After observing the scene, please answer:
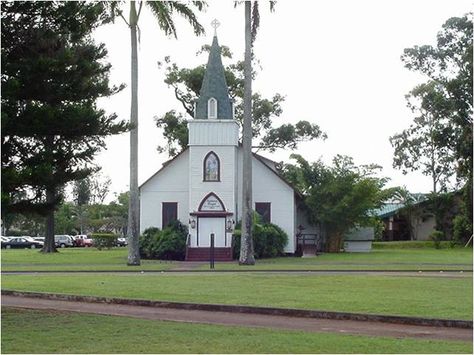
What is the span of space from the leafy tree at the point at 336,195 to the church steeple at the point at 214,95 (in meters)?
9.89

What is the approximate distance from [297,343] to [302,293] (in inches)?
306

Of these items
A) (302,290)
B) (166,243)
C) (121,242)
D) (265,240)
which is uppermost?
(121,242)

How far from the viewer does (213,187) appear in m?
46.1

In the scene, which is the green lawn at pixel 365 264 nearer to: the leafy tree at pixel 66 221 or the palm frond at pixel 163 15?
the palm frond at pixel 163 15

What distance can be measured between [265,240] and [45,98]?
29915 mm

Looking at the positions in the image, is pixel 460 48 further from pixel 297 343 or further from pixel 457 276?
pixel 297 343

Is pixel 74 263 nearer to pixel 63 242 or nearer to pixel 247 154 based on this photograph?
pixel 247 154

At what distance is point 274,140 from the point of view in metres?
67.1

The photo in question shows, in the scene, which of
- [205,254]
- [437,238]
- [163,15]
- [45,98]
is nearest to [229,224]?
[205,254]

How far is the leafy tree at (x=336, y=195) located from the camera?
172 ft

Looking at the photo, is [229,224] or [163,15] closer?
[163,15]

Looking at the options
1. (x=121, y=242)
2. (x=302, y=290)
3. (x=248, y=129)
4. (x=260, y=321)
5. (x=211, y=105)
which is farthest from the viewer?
(x=121, y=242)

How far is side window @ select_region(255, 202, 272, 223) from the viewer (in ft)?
160

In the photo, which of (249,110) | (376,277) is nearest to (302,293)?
(376,277)
